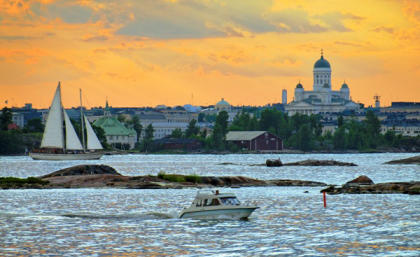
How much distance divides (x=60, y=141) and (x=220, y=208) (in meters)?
125

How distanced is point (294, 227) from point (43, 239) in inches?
524

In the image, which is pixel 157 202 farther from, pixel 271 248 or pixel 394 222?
pixel 271 248

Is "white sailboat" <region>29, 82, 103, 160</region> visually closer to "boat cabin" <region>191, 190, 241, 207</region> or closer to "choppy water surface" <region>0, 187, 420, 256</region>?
"choppy water surface" <region>0, 187, 420, 256</region>

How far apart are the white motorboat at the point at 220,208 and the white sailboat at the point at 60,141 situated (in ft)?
382

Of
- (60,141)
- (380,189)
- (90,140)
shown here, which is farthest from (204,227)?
(90,140)

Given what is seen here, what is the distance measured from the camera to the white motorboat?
181 feet

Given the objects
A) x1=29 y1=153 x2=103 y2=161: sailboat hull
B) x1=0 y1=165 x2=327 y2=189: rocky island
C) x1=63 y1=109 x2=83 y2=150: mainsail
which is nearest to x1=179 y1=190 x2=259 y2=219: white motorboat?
x1=0 y1=165 x2=327 y2=189: rocky island

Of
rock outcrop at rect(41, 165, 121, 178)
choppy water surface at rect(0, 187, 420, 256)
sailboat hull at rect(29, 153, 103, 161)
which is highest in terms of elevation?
sailboat hull at rect(29, 153, 103, 161)

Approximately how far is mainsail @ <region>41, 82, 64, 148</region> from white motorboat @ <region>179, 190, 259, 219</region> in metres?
116

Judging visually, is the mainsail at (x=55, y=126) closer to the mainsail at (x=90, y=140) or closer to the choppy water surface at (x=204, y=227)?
the mainsail at (x=90, y=140)

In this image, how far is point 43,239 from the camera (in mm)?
48531

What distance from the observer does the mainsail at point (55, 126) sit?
169875 mm

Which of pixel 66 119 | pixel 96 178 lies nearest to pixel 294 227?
pixel 96 178

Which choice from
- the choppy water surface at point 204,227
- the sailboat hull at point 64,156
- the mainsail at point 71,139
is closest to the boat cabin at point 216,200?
the choppy water surface at point 204,227
